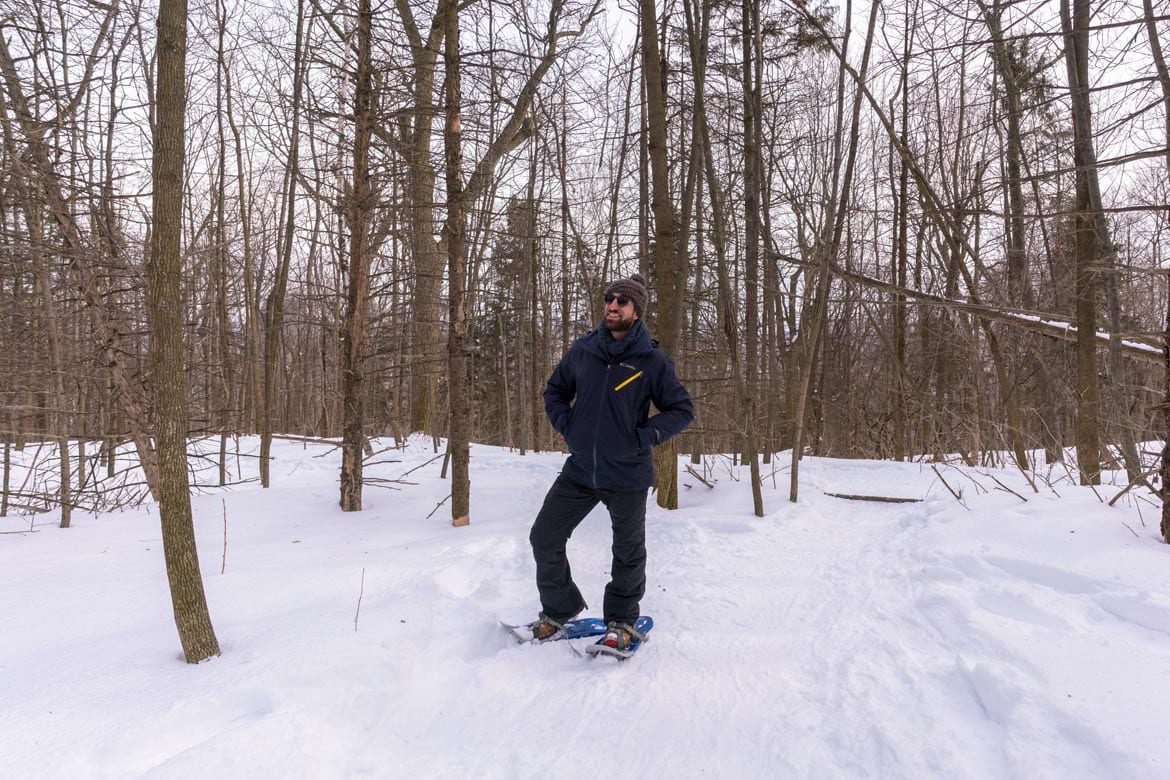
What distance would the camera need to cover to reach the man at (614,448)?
345 cm

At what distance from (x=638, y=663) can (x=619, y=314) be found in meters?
1.94

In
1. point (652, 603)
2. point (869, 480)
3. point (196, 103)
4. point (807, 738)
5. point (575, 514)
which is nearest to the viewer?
point (807, 738)

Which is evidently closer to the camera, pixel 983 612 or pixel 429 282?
pixel 983 612

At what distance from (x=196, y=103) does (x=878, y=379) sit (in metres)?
20.0

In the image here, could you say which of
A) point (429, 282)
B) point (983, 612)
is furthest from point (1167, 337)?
point (429, 282)

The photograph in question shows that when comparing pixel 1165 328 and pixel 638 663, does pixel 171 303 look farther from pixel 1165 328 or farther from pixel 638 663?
pixel 1165 328

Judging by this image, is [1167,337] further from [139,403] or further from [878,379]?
[878,379]

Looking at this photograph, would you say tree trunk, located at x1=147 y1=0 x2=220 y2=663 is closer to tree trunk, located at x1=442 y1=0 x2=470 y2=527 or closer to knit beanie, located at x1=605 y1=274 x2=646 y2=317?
knit beanie, located at x1=605 y1=274 x2=646 y2=317

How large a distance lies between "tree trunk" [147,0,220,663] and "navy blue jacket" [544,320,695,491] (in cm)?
185

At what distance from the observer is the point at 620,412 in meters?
3.46

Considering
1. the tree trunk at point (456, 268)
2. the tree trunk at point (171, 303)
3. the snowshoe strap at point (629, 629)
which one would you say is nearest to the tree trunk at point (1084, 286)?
the snowshoe strap at point (629, 629)

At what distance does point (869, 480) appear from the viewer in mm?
8641

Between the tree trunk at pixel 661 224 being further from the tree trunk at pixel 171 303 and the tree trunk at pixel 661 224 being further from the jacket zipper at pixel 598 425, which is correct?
the tree trunk at pixel 171 303

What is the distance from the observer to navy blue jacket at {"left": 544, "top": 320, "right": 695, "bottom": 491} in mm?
3441
